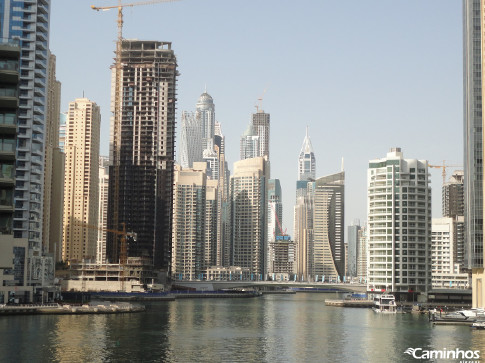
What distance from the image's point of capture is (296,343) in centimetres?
12438

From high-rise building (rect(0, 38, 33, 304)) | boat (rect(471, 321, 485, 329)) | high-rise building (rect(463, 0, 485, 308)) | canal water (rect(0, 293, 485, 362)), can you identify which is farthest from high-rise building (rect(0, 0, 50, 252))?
high-rise building (rect(0, 38, 33, 304))

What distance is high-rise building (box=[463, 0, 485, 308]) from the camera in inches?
7175

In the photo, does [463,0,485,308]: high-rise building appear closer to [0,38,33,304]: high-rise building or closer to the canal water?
the canal water

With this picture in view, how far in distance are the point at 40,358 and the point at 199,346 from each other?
24555mm

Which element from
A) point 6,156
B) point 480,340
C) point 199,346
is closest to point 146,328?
point 199,346

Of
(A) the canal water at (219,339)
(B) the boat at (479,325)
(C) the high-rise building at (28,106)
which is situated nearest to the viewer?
(A) the canal water at (219,339)

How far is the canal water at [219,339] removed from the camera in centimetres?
10350

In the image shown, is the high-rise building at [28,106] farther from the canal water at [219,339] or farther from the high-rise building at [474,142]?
the high-rise building at [474,142]

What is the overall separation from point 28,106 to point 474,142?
331ft

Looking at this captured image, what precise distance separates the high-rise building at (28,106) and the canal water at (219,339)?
108ft

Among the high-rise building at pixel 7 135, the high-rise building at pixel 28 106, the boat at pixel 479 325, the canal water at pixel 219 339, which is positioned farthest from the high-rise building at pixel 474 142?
the high-rise building at pixel 7 135

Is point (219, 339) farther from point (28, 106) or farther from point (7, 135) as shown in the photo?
point (28, 106)

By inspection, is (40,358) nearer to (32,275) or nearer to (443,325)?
(443,325)

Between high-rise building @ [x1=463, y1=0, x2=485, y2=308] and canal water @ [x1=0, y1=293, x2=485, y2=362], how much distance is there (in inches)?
702
